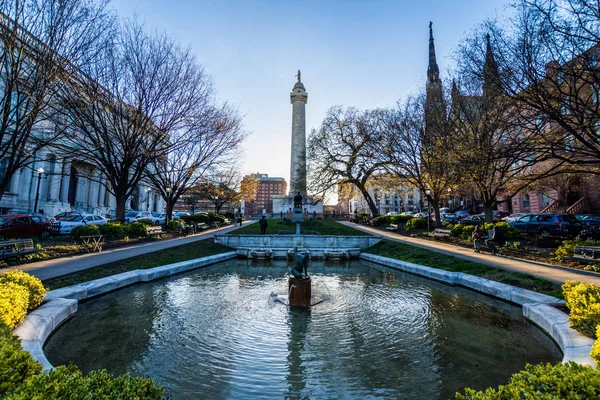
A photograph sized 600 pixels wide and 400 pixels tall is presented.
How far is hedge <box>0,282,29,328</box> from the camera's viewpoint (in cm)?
450

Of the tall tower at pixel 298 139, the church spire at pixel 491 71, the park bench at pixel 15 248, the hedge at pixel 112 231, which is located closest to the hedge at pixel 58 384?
the park bench at pixel 15 248

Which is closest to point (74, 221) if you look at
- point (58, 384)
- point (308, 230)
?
point (308, 230)

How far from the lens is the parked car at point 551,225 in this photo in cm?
1855

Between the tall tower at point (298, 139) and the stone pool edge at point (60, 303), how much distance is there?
3121 centimetres

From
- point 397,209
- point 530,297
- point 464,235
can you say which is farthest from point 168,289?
point 397,209

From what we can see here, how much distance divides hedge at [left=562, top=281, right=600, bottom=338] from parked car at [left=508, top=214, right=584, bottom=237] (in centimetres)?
1641

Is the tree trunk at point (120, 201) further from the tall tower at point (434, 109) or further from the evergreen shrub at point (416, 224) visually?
the evergreen shrub at point (416, 224)

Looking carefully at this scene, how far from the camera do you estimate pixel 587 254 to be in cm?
1088

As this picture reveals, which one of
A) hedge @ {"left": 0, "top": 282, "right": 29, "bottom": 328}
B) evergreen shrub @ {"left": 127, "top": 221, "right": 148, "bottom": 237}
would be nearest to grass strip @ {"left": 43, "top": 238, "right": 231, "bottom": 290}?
hedge @ {"left": 0, "top": 282, "right": 29, "bottom": 328}

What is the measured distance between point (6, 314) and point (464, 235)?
20.5m

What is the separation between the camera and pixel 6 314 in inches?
178

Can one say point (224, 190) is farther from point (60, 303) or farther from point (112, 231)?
point (60, 303)

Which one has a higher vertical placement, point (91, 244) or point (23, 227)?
point (23, 227)

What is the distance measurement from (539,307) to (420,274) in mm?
5110
